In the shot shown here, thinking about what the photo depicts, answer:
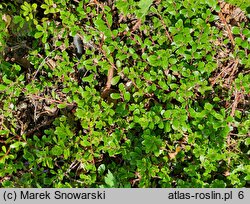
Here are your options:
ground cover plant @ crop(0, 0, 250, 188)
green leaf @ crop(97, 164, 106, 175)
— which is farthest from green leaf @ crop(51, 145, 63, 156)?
green leaf @ crop(97, 164, 106, 175)

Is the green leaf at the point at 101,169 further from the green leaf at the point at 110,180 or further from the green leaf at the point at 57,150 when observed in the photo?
the green leaf at the point at 57,150

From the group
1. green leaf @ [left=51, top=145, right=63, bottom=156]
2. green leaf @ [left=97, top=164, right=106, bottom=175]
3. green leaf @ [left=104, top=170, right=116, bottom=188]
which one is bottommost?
green leaf @ [left=104, top=170, right=116, bottom=188]

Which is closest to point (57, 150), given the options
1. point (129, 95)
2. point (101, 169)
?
point (101, 169)

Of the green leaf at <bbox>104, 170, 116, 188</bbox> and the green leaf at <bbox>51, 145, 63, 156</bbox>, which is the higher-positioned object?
the green leaf at <bbox>51, 145, 63, 156</bbox>

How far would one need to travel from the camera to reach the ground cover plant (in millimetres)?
3096

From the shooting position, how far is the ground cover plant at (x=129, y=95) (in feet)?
10.2

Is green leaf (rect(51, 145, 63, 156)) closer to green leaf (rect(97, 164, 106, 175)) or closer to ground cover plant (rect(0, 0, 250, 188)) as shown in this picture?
ground cover plant (rect(0, 0, 250, 188))

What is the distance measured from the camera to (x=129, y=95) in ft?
10.5

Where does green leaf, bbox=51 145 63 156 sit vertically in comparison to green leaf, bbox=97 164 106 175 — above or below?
above

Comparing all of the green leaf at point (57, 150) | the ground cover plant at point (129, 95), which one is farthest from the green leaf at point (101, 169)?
the green leaf at point (57, 150)

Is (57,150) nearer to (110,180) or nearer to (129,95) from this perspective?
(110,180)

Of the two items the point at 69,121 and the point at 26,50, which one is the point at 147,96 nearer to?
the point at 69,121

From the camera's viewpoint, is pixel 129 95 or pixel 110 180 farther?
pixel 129 95

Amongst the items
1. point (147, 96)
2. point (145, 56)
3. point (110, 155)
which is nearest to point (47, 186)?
point (110, 155)
